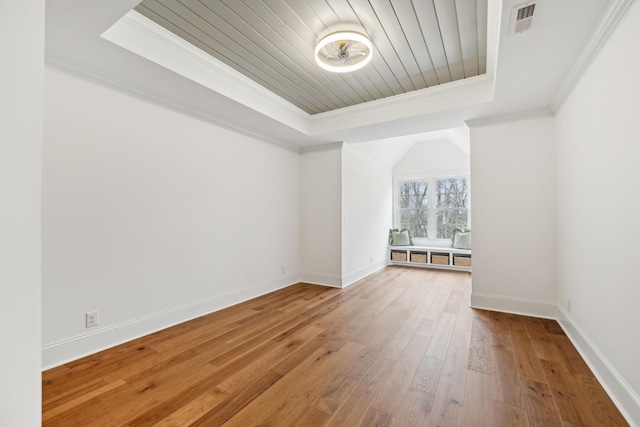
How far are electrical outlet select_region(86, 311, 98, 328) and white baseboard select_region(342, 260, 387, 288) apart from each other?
10.5ft

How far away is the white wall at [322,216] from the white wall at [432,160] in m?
2.91

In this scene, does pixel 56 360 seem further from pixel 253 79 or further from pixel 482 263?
pixel 482 263

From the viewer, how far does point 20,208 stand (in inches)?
42.3

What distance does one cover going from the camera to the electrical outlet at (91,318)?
2328 mm

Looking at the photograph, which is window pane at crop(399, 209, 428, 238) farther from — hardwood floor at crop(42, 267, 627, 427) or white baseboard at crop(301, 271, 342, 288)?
hardwood floor at crop(42, 267, 627, 427)

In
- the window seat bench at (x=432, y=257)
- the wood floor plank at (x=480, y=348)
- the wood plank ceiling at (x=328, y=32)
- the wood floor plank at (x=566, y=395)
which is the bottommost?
the wood floor plank at (x=480, y=348)

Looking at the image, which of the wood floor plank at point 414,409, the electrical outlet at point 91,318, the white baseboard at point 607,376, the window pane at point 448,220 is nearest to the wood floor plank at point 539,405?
the white baseboard at point 607,376

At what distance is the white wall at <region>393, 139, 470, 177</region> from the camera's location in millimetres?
6375

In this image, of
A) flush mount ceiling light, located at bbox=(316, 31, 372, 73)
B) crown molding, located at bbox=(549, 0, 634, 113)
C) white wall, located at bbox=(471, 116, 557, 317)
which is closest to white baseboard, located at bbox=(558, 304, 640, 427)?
white wall, located at bbox=(471, 116, 557, 317)

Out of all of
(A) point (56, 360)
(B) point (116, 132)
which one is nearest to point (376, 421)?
(A) point (56, 360)

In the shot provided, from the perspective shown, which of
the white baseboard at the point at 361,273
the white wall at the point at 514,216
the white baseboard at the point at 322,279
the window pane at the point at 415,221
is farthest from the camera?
the window pane at the point at 415,221

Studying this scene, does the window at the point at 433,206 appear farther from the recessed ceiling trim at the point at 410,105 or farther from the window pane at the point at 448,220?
the recessed ceiling trim at the point at 410,105

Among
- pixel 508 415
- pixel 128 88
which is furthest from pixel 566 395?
pixel 128 88

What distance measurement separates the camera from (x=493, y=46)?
2.32 meters
